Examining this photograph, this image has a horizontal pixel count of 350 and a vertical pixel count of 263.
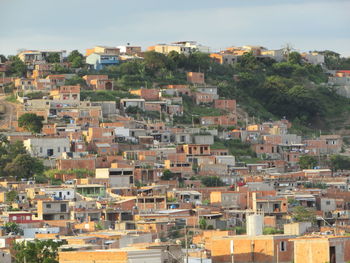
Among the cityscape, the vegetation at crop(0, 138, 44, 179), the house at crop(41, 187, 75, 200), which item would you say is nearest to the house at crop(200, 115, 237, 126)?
the cityscape

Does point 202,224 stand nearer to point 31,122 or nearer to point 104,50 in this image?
point 31,122

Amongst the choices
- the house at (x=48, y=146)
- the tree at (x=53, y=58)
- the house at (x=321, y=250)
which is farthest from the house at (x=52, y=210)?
the tree at (x=53, y=58)

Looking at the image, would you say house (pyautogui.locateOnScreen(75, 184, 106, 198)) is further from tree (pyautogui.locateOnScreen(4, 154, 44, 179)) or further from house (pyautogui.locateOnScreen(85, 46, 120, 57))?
house (pyautogui.locateOnScreen(85, 46, 120, 57))

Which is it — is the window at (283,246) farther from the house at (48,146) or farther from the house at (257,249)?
the house at (48,146)

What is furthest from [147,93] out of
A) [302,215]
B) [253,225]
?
[253,225]

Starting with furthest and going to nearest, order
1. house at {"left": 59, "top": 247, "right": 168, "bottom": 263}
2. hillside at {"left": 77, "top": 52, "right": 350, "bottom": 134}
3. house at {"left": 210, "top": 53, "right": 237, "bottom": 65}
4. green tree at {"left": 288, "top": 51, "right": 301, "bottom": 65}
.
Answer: green tree at {"left": 288, "top": 51, "right": 301, "bottom": 65}
house at {"left": 210, "top": 53, "right": 237, "bottom": 65}
hillside at {"left": 77, "top": 52, "right": 350, "bottom": 134}
house at {"left": 59, "top": 247, "right": 168, "bottom": 263}

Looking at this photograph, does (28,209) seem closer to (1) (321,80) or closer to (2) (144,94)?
(2) (144,94)
